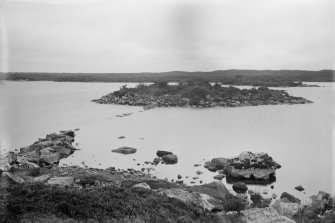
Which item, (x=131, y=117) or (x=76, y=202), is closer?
(x=76, y=202)

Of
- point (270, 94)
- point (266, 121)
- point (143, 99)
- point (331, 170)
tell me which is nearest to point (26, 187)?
point (331, 170)

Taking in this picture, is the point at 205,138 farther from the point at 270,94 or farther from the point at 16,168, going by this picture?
the point at 270,94

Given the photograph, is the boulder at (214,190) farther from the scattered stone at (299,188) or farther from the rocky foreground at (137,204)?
the scattered stone at (299,188)

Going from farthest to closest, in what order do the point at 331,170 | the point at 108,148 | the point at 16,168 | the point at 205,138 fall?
the point at 205,138 < the point at 108,148 < the point at 331,170 < the point at 16,168

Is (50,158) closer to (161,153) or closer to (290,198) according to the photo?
(161,153)

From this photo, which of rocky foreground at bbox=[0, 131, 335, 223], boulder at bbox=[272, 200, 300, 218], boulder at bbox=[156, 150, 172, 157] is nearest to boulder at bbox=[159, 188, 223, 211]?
rocky foreground at bbox=[0, 131, 335, 223]

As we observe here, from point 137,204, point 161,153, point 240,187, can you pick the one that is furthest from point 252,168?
point 137,204

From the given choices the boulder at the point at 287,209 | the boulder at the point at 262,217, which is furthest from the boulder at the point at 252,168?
the boulder at the point at 262,217

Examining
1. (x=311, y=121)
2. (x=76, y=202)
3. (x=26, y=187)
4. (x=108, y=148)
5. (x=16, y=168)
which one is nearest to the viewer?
(x=76, y=202)
